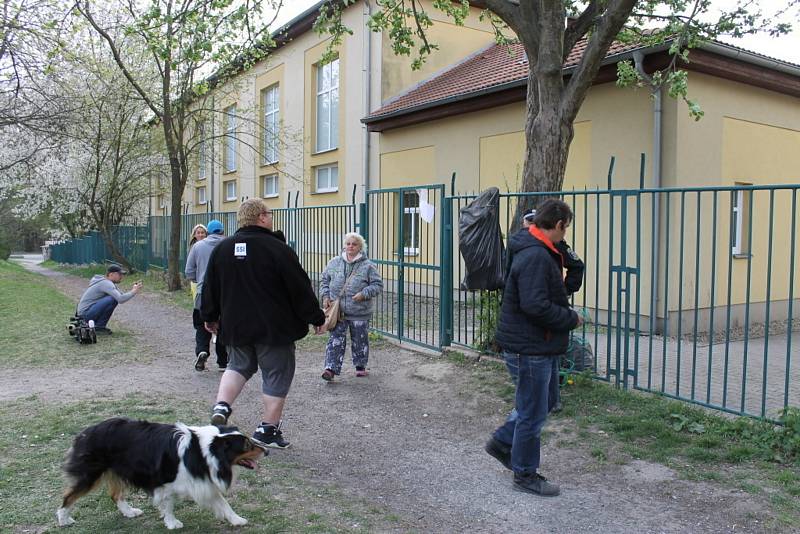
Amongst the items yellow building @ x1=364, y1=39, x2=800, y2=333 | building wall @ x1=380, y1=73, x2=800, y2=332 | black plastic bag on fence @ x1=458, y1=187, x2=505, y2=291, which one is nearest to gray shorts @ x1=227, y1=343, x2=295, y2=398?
black plastic bag on fence @ x1=458, y1=187, x2=505, y2=291

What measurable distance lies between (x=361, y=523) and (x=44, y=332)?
28.8 ft

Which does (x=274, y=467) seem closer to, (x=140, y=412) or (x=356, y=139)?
(x=140, y=412)

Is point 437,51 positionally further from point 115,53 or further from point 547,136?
point 547,136

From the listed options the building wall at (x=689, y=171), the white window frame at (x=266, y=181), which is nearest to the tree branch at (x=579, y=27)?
the building wall at (x=689, y=171)

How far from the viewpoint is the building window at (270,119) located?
862 inches

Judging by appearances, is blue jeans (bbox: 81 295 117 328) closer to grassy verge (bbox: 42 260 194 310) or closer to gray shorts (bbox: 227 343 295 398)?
grassy verge (bbox: 42 260 194 310)

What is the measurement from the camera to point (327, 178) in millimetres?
20125

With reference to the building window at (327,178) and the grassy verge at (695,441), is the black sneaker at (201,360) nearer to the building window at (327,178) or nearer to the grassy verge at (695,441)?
the grassy verge at (695,441)

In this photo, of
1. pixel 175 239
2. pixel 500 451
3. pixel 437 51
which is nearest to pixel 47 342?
pixel 500 451

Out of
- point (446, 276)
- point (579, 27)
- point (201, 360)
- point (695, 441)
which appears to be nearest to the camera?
point (695, 441)

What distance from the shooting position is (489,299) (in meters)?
7.59

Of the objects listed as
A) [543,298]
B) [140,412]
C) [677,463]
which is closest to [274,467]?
[140,412]

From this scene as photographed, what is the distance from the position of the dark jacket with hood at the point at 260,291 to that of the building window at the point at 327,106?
48.4 feet

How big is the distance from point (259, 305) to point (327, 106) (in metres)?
16.0
